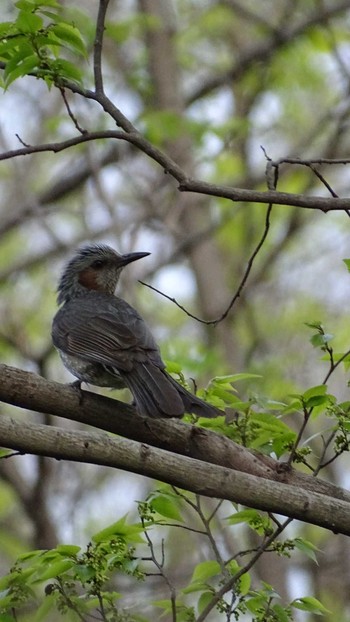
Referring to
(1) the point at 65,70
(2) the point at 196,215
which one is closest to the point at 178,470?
(1) the point at 65,70

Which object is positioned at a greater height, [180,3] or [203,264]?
A: [180,3]

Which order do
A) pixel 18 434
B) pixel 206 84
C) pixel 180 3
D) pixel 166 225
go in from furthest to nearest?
pixel 180 3 < pixel 206 84 < pixel 166 225 < pixel 18 434

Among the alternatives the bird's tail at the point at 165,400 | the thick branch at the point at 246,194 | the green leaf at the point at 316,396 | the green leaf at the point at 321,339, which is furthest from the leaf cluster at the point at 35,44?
the green leaf at the point at 316,396

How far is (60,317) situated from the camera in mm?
5863

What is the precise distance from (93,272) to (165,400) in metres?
2.45

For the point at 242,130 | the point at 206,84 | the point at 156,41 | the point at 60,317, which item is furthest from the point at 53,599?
the point at 206,84

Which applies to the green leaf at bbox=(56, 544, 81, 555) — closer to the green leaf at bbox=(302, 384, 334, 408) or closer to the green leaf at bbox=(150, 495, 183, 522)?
the green leaf at bbox=(150, 495, 183, 522)

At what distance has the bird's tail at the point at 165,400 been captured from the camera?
4277mm

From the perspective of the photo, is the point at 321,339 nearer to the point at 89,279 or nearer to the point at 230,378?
the point at 230,378

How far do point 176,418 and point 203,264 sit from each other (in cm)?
704

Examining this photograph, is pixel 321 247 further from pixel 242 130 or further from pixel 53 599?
pixel 53 599

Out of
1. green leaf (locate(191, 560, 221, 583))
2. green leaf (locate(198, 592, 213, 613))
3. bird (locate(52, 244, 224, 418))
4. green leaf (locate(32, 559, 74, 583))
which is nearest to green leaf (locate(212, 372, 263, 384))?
bird (locate(52, 244, 224, 418))

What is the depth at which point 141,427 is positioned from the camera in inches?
170

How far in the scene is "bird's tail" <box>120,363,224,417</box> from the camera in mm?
4277
